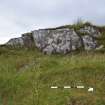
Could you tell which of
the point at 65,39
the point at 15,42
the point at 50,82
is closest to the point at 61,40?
the point at 65,39

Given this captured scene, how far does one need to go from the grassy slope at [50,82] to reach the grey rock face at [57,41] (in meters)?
7.67

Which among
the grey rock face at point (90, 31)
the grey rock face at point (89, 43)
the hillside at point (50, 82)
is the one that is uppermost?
the grey rock face at point (90, 31)

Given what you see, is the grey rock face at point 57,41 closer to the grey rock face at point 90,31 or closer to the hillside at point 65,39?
the hillside at point 65,39

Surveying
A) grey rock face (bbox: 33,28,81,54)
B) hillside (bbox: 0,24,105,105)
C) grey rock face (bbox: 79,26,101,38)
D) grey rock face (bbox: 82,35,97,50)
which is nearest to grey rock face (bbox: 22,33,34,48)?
grey rock face (bbox: 33,28,81,54)

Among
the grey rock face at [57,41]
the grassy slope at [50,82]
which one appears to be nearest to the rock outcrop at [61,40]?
the grey rock face at [57,41]

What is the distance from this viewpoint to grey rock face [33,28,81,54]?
1249 inches

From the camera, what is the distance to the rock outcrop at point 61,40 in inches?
1248

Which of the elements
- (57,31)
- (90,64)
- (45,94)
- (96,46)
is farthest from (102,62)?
(57,31)

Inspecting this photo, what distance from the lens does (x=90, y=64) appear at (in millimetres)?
20406

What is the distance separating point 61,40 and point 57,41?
0.36m

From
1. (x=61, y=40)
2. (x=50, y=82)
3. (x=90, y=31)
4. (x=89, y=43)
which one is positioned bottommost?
(x=50, y=82)

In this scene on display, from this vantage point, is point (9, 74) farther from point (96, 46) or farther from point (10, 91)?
point (96, 46)

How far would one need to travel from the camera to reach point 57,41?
32.5m

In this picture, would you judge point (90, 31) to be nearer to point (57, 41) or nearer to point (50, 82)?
point (57, 41)
